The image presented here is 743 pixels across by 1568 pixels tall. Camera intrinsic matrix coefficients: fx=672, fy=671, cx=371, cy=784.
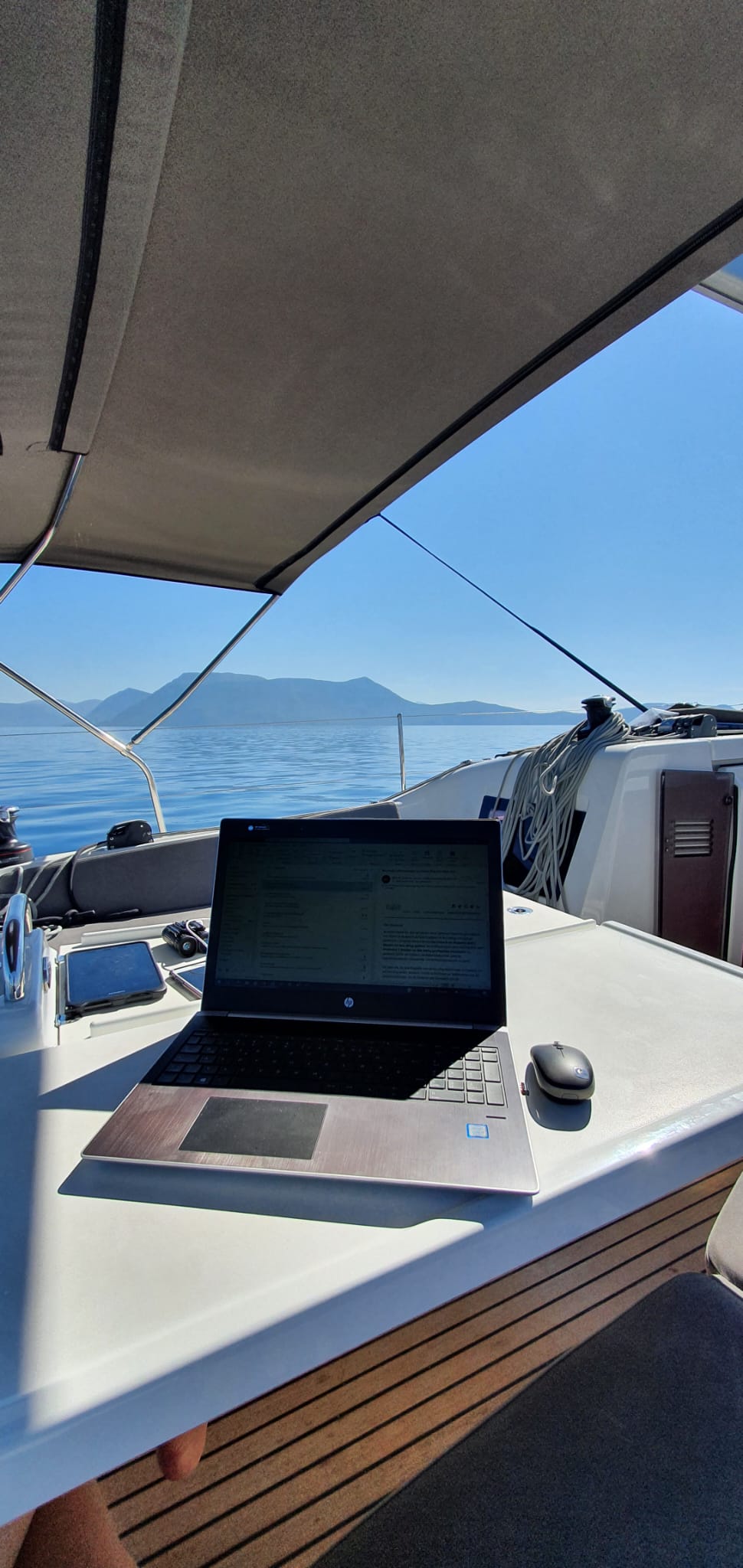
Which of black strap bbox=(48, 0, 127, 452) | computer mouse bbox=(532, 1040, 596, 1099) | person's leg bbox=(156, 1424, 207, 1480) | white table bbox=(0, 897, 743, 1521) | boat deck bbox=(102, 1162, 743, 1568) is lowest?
boat deck bbox=(102, 1162, 743, 1568)

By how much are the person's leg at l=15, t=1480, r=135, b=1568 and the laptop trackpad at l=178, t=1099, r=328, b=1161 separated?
241 millimetres

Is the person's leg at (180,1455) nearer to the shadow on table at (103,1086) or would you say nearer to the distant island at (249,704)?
the shadow on table at (103,1086)

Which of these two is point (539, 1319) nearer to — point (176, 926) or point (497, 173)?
point (176, 926)

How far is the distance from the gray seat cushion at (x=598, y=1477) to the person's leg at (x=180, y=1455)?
15.2 inches

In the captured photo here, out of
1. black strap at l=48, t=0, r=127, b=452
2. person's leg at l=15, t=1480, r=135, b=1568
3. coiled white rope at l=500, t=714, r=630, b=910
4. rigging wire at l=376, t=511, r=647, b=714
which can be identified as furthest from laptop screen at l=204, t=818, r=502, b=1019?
rigging wire at l=376, t=511, r=647, b=714

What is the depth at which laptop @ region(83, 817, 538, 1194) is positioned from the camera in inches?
19.6

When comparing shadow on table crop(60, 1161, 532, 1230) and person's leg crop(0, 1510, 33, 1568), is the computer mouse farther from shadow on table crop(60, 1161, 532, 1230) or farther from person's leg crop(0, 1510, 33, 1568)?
person's leg crop(0, 1510, 33, 1568)

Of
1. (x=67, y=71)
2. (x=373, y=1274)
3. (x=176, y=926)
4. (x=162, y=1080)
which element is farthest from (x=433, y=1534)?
(x=67, y=71)

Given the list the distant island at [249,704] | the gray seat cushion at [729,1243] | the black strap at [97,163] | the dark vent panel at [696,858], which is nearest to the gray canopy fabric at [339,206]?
the black strap at [97,163]

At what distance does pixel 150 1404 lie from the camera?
34cm

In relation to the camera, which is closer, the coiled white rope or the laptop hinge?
the laptop hinge

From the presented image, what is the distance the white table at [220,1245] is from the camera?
34 centimetres

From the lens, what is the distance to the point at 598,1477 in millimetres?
459

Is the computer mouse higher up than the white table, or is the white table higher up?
the computer mouse
